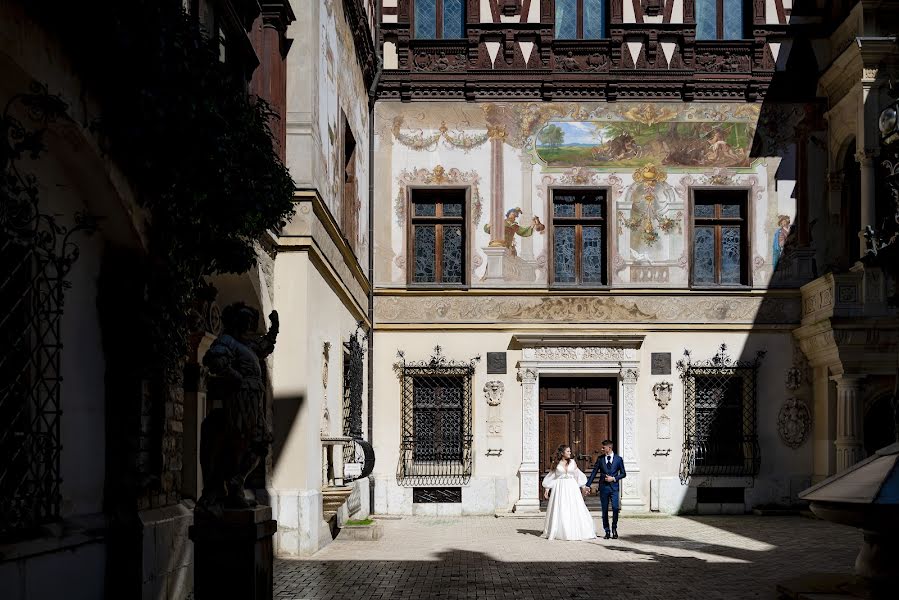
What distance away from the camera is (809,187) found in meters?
22.7

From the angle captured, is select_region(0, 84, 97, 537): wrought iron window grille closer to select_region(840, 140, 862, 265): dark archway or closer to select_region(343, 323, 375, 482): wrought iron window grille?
select_region(343, 323, 375, 482): wrought iron window grille

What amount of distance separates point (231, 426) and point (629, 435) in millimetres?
14918

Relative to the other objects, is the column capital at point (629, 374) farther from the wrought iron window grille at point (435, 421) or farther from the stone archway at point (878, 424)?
the stone archway at point (878, 424)

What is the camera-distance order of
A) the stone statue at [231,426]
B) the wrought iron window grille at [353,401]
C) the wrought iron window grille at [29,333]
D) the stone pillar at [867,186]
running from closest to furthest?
the wrought iron window grille at [29,333]
the stone statue at [231,426]
the wrought iron window grille at [353,401]
the stone pillar at [867,186]

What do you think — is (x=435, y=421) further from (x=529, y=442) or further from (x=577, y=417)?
(x=577, y=417)

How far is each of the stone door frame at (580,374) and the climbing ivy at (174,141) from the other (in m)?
12.7

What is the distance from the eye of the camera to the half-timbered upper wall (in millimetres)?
22922

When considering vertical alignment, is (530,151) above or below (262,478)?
above

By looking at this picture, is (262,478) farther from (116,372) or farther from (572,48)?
(572,48)

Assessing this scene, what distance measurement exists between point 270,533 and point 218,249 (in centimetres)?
246

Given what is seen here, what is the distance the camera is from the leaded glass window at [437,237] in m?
22.9

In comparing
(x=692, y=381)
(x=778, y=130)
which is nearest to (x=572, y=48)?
(x=778, y=130)

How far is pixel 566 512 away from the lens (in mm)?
17656

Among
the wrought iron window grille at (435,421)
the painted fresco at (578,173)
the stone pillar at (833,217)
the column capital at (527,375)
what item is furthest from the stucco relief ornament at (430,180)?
the stone pillar at (833,217)
